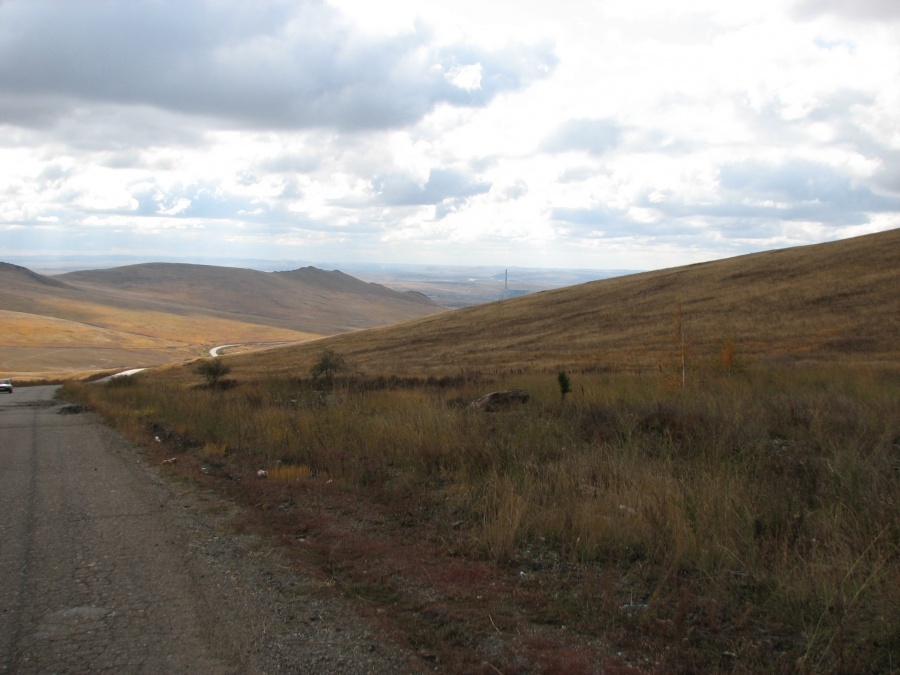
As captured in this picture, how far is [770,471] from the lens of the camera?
708 cm

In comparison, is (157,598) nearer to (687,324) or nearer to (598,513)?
(598,513)

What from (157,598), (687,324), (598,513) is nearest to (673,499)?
(598,513)

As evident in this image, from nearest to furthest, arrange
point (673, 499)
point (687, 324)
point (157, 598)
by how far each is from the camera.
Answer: point (157, 598)
point (673, 499)
point (687, 324)

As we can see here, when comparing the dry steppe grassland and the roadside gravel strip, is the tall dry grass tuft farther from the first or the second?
the roadside gravel strip

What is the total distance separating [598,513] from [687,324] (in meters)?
34.1

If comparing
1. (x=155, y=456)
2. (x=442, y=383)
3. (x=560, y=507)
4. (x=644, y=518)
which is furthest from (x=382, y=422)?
(x=442, y=383)

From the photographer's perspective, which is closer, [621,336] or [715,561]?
[715,561]

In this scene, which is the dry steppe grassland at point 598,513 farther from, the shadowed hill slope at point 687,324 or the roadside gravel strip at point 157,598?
the shadowed hill slope at point 687,324

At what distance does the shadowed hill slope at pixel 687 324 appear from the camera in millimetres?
28406

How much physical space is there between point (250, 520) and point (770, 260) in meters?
58.1

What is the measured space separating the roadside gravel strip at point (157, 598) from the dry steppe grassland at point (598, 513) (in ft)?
1.07

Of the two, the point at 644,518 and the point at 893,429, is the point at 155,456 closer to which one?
the point at 644,518

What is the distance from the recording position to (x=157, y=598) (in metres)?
4.93

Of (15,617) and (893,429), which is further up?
(893,429)
